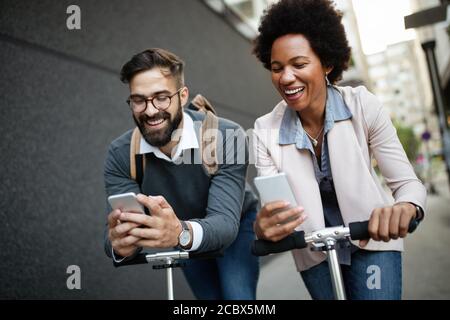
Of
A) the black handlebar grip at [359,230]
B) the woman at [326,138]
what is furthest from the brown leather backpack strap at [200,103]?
the black handlebar grip at [359,230]

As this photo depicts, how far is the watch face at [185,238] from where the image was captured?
1.02 m

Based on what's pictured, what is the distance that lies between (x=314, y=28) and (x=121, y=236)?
0.74 m

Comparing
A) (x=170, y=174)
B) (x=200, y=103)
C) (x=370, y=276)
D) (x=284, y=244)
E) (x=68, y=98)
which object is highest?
(x=68, y=98)

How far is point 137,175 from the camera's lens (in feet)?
4.09

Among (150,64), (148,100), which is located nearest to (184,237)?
(148,100)

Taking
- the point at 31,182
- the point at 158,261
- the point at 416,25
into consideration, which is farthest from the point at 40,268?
the point at 416,25

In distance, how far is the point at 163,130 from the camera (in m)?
1.11

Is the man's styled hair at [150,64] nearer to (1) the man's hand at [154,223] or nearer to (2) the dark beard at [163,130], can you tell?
(2) the dark beard at [163,130]

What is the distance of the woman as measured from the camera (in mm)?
995

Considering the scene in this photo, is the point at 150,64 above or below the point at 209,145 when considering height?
above

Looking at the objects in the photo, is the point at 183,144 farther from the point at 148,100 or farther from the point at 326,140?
the point at 326,140

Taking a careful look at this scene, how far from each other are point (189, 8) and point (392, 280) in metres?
1.39

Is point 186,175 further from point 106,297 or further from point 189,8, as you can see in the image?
point 106,297

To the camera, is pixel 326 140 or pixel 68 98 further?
pixel 68 98
